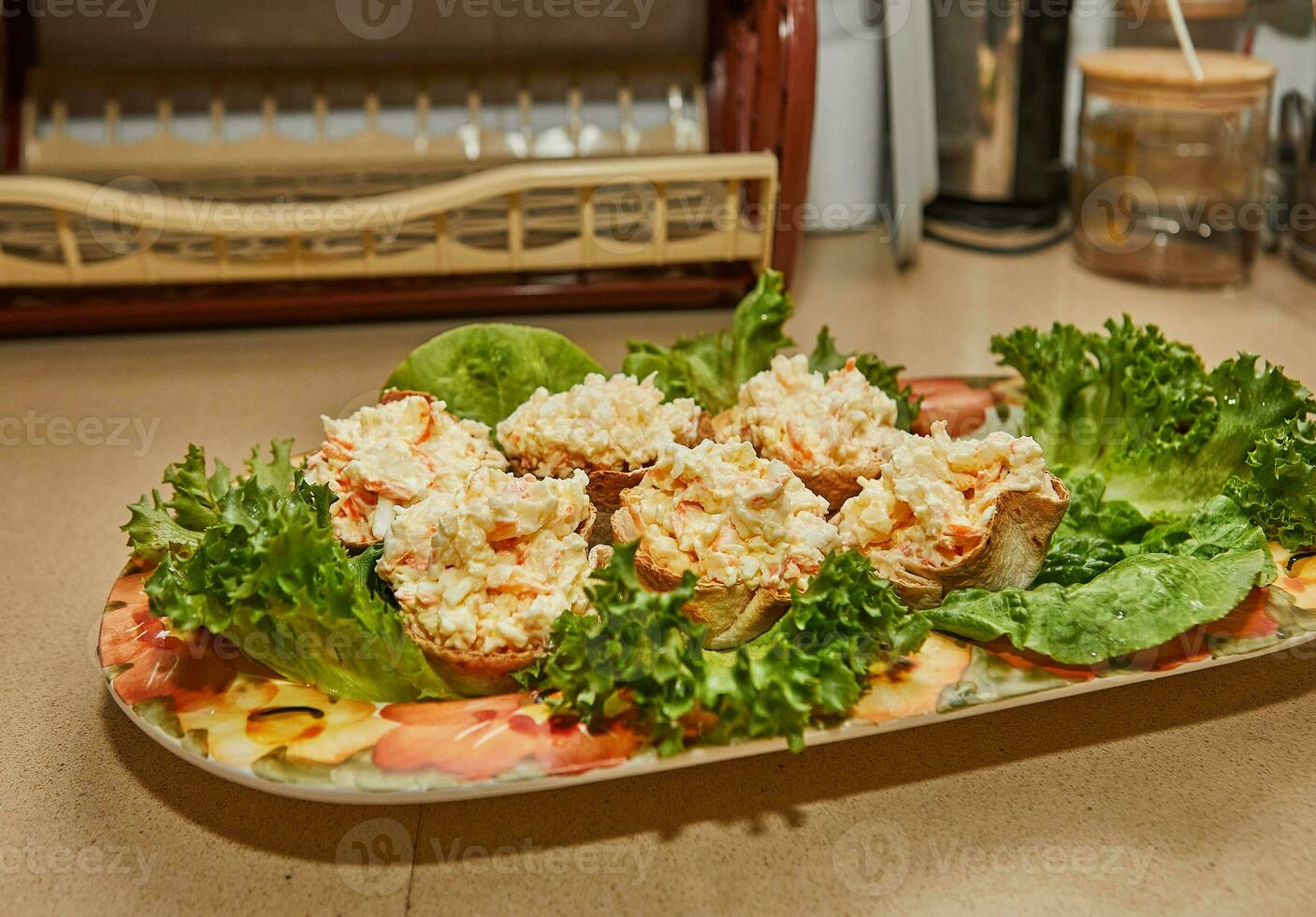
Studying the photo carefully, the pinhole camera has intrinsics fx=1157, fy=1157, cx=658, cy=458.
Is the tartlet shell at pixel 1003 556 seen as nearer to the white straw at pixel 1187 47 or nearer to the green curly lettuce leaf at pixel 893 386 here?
the green curly lettuce leaf at pixel 893 386

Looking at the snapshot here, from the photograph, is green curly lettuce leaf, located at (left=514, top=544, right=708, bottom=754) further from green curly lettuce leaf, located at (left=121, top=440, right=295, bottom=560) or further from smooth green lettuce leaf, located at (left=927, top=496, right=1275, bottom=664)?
green curly lettuce leaf, located at (left=121, top=440, right=295, bottom=560)

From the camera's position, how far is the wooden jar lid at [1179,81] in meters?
2.13

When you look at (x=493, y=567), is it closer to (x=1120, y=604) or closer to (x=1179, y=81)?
(x=1120, y=604)

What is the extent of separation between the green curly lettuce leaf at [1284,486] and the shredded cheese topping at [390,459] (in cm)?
75

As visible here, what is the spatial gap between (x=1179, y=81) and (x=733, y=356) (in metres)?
1.24

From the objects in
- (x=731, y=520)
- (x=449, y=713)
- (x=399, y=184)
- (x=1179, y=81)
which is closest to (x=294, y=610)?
(x=449, y=713)

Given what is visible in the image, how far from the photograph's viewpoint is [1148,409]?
1.32 metres

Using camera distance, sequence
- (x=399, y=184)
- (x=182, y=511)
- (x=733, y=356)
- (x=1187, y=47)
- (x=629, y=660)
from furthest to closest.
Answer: (x=399, y=184) < (x=1187, y=47) < (x=733, y=356) < (x=182, y=511) < (x=629, y=660)

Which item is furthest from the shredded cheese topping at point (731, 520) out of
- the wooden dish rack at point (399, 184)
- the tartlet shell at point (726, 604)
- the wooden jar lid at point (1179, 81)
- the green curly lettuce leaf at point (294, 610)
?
the wooden jar lid at point (1179, 81)

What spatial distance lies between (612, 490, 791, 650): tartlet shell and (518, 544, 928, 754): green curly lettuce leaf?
0.13ft

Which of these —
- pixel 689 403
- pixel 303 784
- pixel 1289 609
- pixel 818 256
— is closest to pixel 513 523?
pixel 303 784

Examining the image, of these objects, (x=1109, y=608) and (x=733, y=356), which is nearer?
(x=1109, y=608)

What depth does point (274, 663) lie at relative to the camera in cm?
95

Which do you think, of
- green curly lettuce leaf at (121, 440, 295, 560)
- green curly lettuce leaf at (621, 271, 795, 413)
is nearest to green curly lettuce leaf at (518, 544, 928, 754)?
green curly lettuce leaf at (121, 440, 295, 560)
